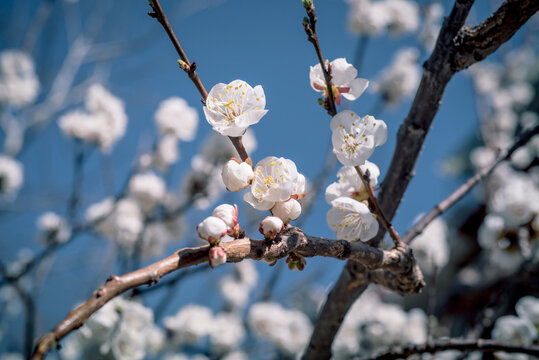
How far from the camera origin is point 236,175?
601 millimetres

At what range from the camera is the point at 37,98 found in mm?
3834

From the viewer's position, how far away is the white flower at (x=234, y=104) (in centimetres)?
64

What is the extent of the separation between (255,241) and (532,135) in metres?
1.02

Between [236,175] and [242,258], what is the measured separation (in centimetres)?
14

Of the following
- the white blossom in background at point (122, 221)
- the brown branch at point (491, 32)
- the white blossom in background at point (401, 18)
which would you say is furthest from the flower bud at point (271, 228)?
the white blossom in background at point (401, 18)

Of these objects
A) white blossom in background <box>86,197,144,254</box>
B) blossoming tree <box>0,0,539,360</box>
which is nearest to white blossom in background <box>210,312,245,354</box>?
blossoming tree <box>0,0,539,360</box>

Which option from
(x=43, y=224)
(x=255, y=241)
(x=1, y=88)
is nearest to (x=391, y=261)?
(x=255, y=241)

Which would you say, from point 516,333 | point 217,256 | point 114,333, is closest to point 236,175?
point 217,256

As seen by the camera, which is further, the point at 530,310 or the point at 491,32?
the point at 530,310

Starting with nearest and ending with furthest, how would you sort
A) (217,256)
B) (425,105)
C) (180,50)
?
1. (217,256)
2. (180,50)
3. (425,105)

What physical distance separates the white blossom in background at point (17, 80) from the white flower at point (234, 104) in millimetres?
3511

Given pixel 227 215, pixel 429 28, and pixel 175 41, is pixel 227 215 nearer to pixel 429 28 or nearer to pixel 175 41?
pixel 175 41

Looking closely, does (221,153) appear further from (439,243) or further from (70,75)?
(70,75)

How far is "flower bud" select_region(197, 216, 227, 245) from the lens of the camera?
1.66 feet
